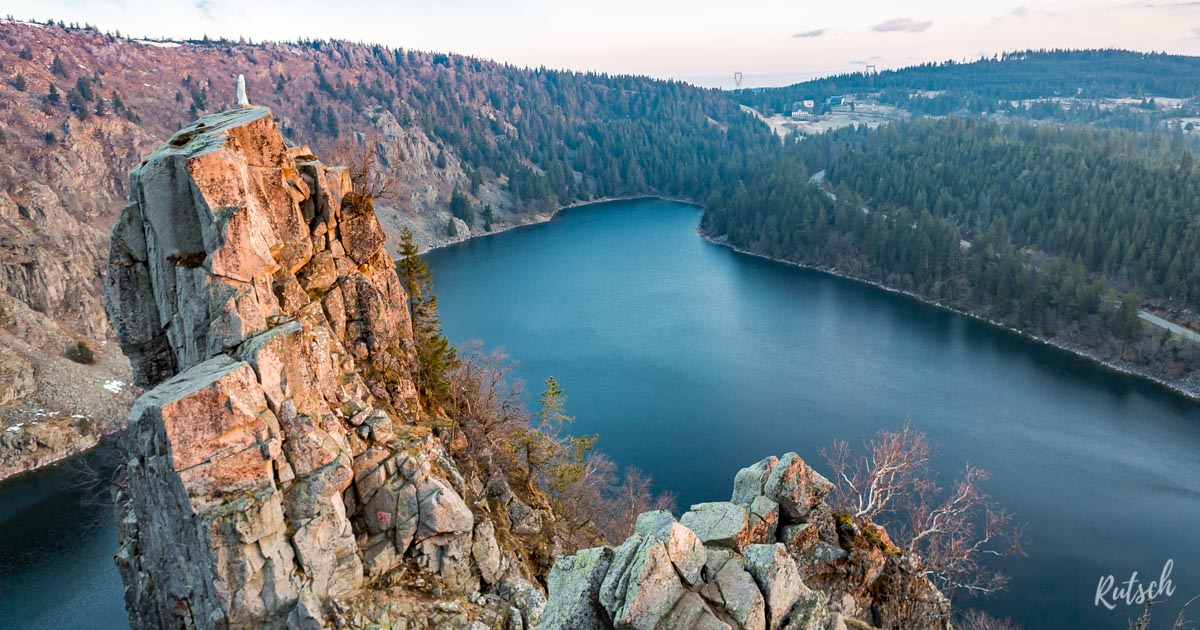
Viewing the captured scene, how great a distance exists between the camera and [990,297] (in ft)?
268

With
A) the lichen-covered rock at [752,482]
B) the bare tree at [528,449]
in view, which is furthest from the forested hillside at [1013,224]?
the lichen-covered rock at [752,482]

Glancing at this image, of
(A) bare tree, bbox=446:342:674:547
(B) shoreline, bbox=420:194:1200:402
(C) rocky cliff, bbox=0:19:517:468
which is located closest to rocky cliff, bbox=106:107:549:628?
(A) bare tree, bbox=446:342:674:547

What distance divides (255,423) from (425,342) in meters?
10.4

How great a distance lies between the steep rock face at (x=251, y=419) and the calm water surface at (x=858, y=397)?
25994 mm

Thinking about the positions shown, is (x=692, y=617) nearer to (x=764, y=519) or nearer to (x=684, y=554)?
(x=684, y=554)

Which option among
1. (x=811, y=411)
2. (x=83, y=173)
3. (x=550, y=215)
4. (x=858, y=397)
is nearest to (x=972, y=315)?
(x=858, y=397)

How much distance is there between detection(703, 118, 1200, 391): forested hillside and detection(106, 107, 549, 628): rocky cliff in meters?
72.3

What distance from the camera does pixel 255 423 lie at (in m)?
14.6

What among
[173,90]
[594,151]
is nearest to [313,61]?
[173,90]

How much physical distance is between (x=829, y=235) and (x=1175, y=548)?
75279 millimetres

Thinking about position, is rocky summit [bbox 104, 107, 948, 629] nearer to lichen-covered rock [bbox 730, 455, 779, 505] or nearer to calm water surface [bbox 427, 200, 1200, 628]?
lichen-covered rock [bbox 730, 455, 779, 505]

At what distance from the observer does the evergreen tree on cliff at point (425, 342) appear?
2400cm

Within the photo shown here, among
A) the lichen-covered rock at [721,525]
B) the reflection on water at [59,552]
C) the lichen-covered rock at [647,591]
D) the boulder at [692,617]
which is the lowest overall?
the reflection on water at [59,552]

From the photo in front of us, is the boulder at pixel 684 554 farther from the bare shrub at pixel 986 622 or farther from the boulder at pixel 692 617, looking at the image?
the bare shrub at pixel 986 622
